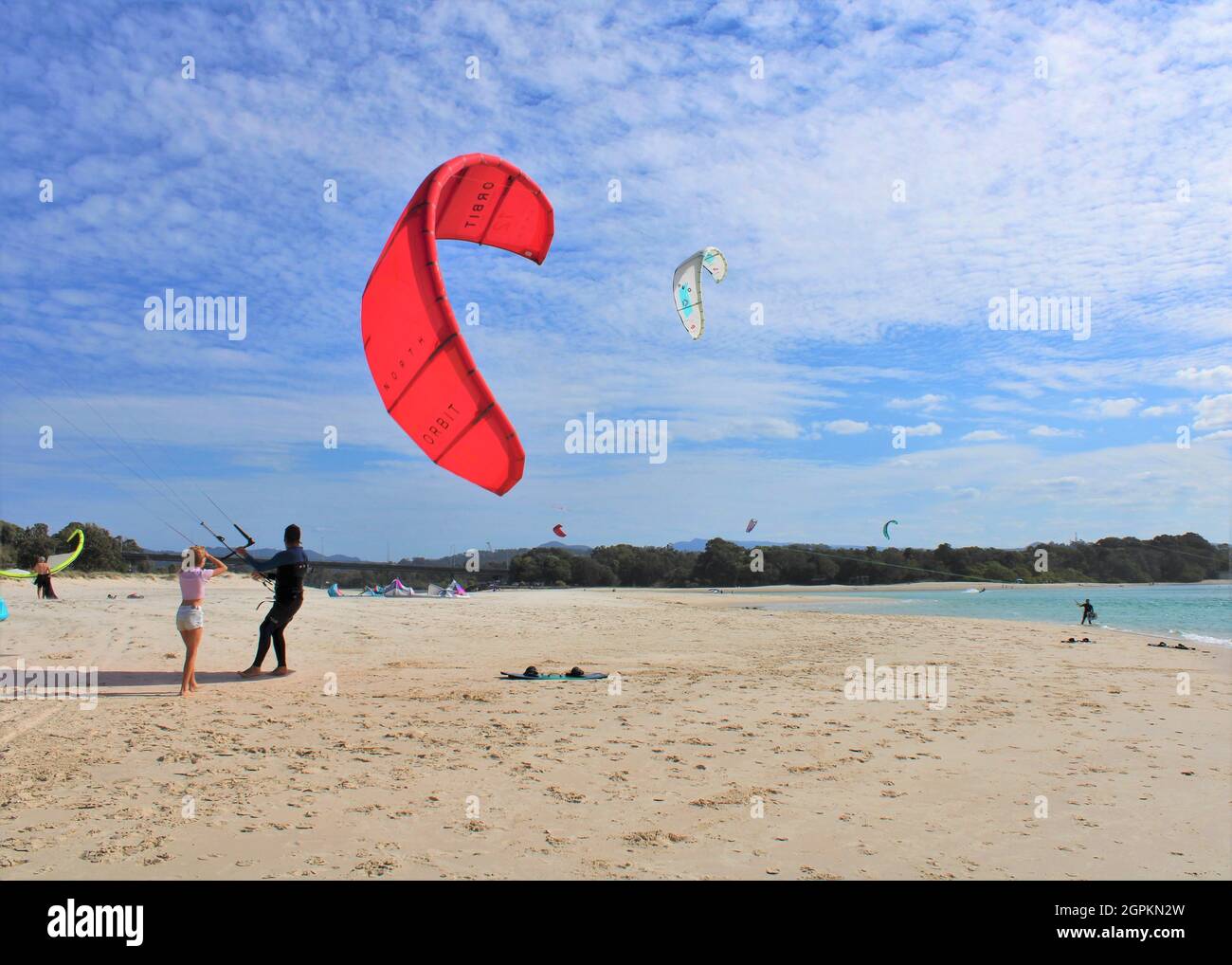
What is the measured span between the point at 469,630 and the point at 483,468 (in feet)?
34.1

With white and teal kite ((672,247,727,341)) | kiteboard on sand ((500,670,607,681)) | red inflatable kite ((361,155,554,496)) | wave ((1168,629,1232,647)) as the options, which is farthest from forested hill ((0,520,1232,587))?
red inflatable kite ((361,155,554,496))

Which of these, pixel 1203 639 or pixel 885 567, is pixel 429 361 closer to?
pixel 1203 639

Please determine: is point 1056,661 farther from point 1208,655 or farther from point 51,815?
point 51,815

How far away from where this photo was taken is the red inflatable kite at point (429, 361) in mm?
4234

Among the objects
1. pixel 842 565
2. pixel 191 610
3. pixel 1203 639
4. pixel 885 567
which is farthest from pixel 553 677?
pixel 842 565

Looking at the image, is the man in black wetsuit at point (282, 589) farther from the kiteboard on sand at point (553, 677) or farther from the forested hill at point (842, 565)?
the forested hill at point (842, 565)

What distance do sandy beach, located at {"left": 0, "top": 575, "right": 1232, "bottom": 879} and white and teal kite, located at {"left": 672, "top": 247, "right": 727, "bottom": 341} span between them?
7.17 meters

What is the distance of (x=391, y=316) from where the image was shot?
470cm

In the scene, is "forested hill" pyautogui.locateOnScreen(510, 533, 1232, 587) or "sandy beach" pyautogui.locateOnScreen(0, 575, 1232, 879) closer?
"sandy beach" pyautogui.locateOnScreen(0, 575, 1232, 879)

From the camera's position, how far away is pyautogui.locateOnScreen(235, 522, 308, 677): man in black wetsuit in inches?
313

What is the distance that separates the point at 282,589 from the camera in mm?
7980

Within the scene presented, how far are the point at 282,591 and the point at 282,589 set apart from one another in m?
→ 0.02

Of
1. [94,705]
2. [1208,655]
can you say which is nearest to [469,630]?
[94,705]

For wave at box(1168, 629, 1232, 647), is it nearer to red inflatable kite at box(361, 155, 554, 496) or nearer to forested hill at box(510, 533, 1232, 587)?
red inflatable kite at box(361, 155, 554, 496)
